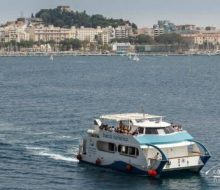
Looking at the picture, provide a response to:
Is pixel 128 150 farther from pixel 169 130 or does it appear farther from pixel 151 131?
pixel 169 130

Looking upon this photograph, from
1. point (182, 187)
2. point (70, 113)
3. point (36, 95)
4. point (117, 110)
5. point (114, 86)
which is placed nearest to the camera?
point (182, 187)

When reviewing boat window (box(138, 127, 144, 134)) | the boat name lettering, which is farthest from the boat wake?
boat window (box(138, 127, 144, 134))

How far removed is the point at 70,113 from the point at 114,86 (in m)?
45.4

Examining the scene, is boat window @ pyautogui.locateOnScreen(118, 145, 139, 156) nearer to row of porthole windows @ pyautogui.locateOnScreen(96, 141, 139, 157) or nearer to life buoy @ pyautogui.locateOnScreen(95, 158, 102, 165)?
row of porthole windows @ pyautogui.locateOnScreen(96, 141, 139, 157)

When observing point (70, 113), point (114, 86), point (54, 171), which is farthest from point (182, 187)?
point (114, 86)

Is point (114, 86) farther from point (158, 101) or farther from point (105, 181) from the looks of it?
point (105, 181)

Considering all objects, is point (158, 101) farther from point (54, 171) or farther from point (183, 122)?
point (54, 171)

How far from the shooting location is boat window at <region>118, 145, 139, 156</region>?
42.8m

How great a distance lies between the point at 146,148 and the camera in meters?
42.2

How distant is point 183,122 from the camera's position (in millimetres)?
65125

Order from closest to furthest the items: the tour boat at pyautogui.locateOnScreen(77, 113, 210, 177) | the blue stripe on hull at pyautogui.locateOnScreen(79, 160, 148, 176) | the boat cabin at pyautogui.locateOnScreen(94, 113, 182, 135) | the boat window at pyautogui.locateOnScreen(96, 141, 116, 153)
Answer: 1. the tour boat at pyautogui.locateOnScreen(77, 113, 210, 177)
2. the blue stripe on hull at pyautogui.locateOnScreen(79, 160, 148, 176)
3. the boat cabin at pyautogui.locateOnScreen(94, 113, 182, 135)
4. the boat window at pyautogui.locateOnScreen(96, 141, 116, 153)

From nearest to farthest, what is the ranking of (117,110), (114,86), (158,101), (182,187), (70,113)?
(182,187), (70,113), (117,110), (158,101), (114,86)

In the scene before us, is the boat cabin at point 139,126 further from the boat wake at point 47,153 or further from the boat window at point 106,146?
the boat wake at point 47,153

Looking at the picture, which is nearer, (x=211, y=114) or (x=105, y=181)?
(x=105, y=181)
